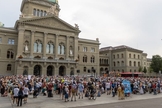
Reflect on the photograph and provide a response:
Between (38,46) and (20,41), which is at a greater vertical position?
(20,41)

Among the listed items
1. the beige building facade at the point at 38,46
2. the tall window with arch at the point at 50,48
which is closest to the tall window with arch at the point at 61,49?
the beige building facade at the point at 38,46

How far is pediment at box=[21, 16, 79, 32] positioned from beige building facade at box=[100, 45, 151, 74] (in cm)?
2825

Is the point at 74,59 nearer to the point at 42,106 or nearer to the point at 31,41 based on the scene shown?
the point at 31,41

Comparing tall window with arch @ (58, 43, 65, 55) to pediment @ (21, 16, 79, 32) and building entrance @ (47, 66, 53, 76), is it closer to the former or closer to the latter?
pediment @ (21, 16, 79, 32)

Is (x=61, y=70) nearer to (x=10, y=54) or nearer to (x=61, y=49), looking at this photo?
(x=61, y=49)

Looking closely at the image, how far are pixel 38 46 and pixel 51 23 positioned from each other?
8.96 meters

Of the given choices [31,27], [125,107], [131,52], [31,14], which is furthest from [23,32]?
[131,52]

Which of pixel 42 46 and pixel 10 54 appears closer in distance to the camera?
pixel 10 54

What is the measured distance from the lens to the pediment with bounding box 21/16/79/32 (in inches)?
1903

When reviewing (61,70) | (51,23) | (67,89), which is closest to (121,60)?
(61,70)

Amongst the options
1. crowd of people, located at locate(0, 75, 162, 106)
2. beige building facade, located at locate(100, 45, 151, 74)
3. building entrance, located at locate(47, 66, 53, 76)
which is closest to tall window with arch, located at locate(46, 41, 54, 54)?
building entrance, located at locate(47, 66, 53, 76)

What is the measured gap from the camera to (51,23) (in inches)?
2020

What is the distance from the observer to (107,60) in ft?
254

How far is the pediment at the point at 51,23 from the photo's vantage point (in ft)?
159
